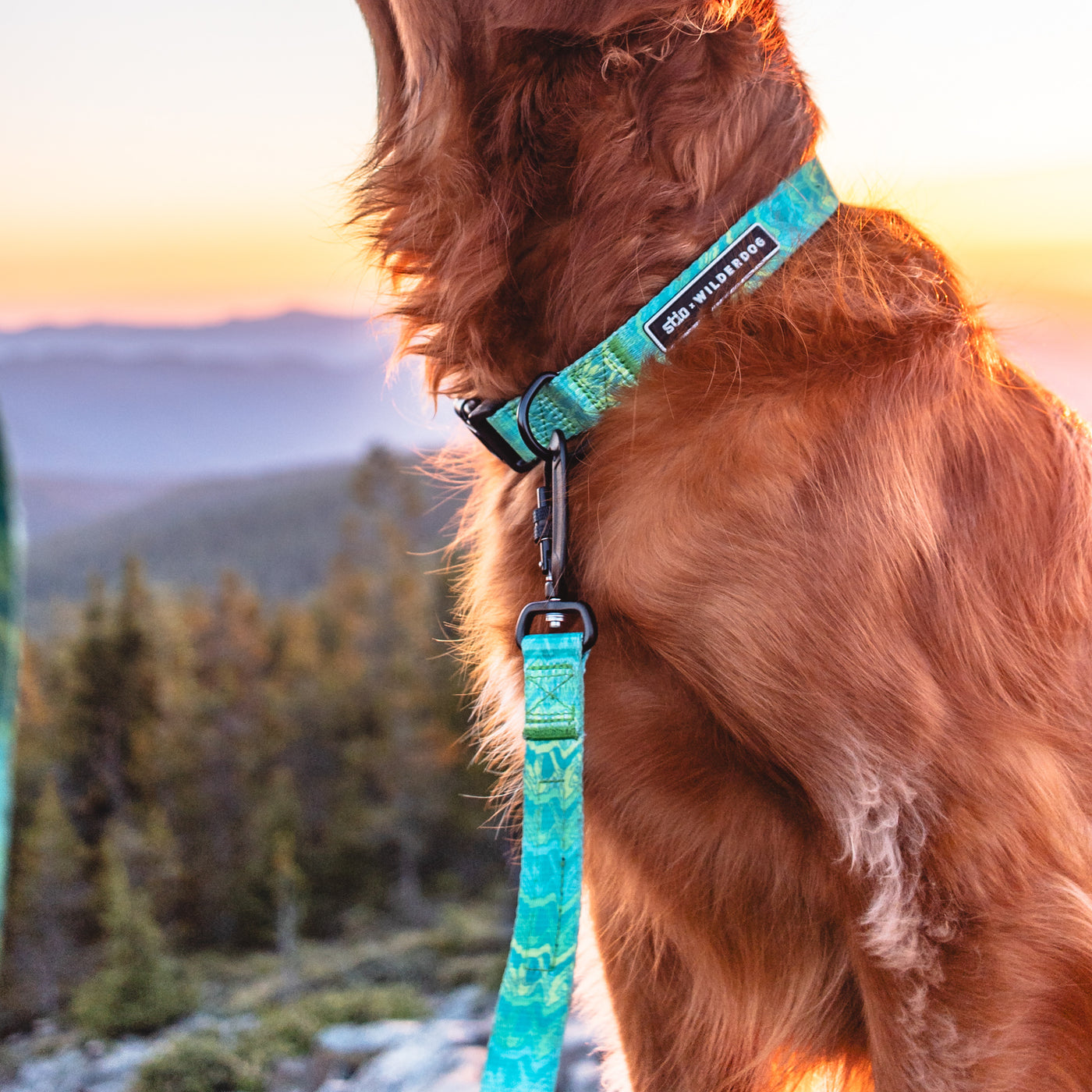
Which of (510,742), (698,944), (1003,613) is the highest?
(1003,613)

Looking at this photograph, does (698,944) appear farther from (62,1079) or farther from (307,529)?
(307,529)

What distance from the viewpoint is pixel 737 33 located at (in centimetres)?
141

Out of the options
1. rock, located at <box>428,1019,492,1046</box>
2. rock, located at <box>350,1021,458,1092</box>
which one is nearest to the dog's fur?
rock, located at <box>350,1021,458,1092</box>

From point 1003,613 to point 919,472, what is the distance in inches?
8.6

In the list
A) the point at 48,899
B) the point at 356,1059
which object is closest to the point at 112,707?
the point at 48,899

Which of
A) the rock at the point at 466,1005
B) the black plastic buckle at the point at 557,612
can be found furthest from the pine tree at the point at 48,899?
the black plastic buckle at the point at 557,612

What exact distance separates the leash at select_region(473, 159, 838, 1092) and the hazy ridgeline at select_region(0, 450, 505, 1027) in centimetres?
353

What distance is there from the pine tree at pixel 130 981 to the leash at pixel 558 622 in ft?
11.0

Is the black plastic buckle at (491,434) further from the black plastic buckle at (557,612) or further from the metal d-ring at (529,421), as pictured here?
the black plastic buckle at (557,612)

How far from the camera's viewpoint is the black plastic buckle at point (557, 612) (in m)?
1.21

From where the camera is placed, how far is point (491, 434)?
1.42m

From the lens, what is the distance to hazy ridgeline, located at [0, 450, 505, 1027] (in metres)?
4.76

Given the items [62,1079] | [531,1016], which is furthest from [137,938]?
[531,1016]

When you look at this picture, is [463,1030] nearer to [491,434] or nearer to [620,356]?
[491,434]
